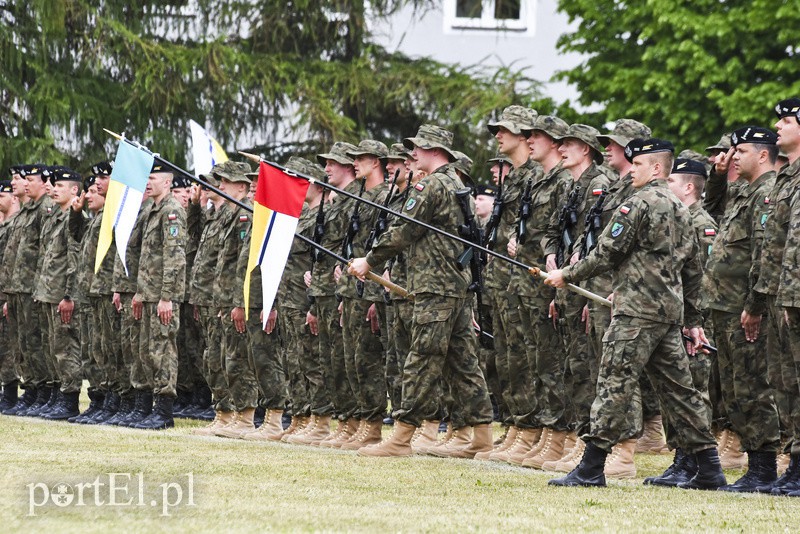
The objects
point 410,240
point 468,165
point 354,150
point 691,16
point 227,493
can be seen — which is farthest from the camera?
point 691,16

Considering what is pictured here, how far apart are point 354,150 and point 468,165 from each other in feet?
4.38

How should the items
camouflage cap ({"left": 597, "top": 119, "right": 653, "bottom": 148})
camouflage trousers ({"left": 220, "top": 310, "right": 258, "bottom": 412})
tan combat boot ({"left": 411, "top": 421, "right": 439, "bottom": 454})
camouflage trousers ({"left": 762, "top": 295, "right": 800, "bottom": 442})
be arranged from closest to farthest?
camouflage trousers ({"left": 762, "top": 295, "right": 800, "bottom": 442}), camouflage cap ({"left": 597, "top": 119, "right": 653, "bottom": 148}), tan combat boot ({"left": 411, "top": 421, "right": 439, "bottom": 454}), camouflage trousers ({"left": 220, "top": 310, "right": 258, "bottom": 412})

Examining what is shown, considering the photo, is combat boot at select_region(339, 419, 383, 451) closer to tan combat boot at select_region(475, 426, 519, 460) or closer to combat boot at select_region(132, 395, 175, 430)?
tan combat boot at select_region(475, 426, 519, 460)

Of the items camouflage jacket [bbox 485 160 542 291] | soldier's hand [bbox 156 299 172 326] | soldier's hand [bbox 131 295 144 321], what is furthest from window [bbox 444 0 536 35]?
camouflage jacket [bbox 485 160 542 291]

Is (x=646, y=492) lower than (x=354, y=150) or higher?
lower

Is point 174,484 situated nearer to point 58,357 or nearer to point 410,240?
point 410,240

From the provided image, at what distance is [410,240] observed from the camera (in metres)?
11.6

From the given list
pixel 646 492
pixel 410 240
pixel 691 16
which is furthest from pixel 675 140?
pixel 646 492

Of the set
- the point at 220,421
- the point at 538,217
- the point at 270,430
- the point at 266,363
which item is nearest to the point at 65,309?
the point at 220,421

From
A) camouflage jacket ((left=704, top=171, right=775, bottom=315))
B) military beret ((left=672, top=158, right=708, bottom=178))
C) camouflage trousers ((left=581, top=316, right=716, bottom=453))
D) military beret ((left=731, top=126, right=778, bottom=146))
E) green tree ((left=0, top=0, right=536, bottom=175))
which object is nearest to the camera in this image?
camouflage trousers ((left=581, top=316, right=716, bottom=453))

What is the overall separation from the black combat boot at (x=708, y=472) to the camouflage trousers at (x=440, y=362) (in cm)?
245

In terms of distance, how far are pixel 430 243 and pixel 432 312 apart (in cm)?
54

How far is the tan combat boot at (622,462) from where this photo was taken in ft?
33.8

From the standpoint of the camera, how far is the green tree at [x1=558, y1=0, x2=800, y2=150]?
22.1 meters
